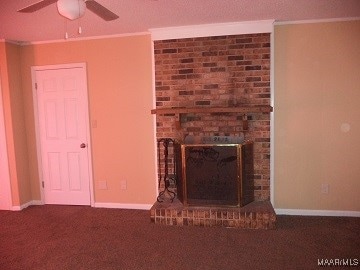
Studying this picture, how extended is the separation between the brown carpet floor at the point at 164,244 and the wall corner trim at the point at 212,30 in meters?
2.38

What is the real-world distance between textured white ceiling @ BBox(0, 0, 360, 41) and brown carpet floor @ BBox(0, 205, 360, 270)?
96.3 inches

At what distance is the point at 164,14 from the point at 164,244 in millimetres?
2485

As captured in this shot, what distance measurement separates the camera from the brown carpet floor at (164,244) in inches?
100

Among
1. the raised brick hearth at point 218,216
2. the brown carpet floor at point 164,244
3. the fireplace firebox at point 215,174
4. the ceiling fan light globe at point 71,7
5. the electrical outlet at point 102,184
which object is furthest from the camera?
the electrical outlet at point 102,184

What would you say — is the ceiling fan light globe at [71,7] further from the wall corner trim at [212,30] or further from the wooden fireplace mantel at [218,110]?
the wall corner trim at [212,30]

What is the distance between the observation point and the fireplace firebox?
326 centimetres

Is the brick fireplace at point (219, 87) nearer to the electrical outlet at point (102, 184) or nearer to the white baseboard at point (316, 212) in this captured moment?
the white baseboard at point (316, 212)

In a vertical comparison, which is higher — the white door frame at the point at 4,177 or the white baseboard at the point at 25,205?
the white door frame at the point at 4,177

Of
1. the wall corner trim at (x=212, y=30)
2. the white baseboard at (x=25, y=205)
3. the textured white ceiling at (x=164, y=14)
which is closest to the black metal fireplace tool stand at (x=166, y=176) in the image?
the wall corner trim at (x=212, y=30)

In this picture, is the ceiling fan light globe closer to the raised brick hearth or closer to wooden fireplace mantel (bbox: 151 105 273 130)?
wooden fireplace mantel (bbox: 151 105 273 130)

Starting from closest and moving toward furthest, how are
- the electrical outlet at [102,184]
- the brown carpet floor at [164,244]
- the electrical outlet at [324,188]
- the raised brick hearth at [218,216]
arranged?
1. the brown carpet floor at [164,244]
2. the raised brick hearth at [218,216]
3. the electrical outlet at [324,188]
4. the electrical outlet at [102,184]

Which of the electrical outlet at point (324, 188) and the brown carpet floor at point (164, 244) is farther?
the electrical outlet at point (324, 188)

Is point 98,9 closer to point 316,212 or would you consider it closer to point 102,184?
point 102,184

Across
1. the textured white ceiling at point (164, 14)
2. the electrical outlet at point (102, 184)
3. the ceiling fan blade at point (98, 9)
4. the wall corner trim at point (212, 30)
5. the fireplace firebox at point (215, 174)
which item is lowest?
the electrical outlet at point (102, 184)
